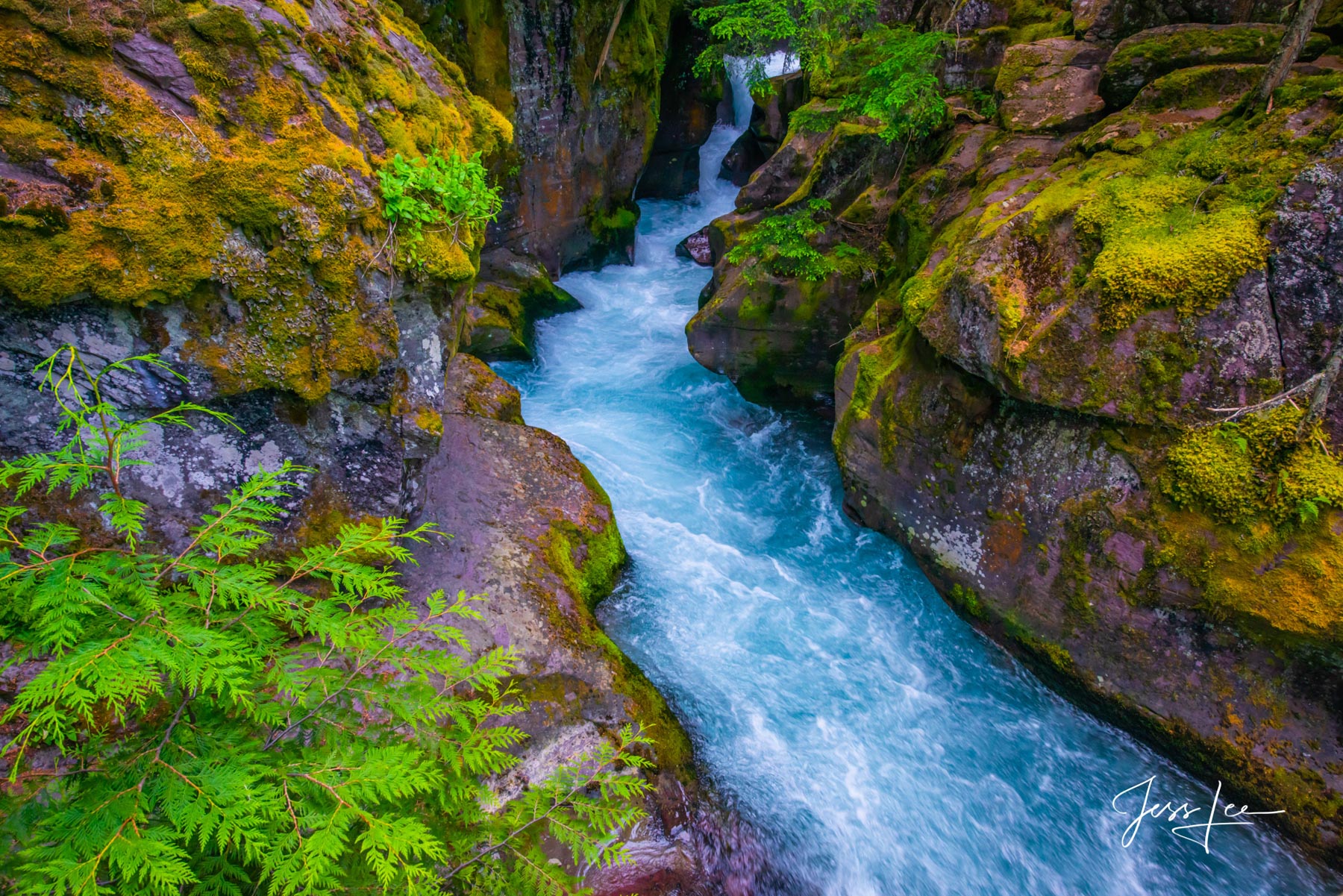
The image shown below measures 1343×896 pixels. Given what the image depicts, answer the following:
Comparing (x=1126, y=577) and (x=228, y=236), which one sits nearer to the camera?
(x=228, y=236)

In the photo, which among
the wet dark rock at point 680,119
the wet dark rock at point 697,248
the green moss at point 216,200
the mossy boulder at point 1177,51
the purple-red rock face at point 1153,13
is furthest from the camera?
the wet dark rock at point 680,119

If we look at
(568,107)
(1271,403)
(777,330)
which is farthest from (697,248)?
(1271,403)

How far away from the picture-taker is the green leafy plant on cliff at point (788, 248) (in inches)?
360

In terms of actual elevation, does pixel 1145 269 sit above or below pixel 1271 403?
above

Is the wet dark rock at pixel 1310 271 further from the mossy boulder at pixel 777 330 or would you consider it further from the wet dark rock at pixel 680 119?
the wet dark rock at pixel 680 119

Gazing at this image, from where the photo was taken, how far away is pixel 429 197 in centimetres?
540

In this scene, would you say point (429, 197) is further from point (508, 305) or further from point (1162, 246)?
point (508, 305)

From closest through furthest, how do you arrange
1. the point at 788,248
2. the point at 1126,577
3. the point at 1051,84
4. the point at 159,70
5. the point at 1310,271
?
1. the point at 159,70
2. the point at 1310,271
3. the point at 1126,577
4. the point at 1051,84
5. the point at 788,248

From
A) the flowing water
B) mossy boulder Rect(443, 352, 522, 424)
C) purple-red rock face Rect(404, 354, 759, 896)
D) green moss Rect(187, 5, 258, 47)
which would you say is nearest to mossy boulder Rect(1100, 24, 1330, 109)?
the flowing water

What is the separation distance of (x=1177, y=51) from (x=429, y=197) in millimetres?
8358

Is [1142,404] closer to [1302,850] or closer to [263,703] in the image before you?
[1302,850]

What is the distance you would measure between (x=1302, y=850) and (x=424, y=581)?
8.14 meters
